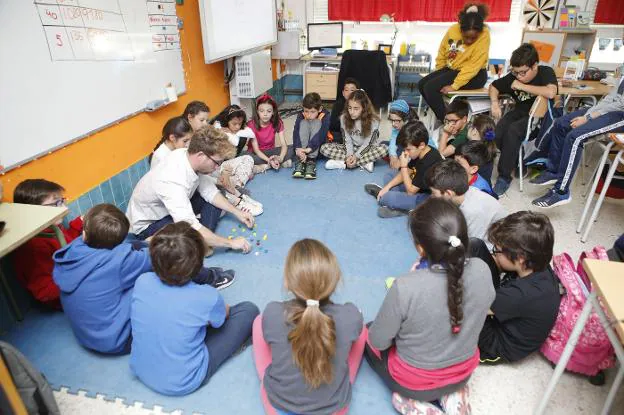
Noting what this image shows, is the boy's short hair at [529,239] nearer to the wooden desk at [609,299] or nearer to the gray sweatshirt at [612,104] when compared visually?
the wooden desk at [609,299]

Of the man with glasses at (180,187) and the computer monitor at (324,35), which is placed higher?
the computer monitor at (324,35)

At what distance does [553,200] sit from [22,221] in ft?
10.1

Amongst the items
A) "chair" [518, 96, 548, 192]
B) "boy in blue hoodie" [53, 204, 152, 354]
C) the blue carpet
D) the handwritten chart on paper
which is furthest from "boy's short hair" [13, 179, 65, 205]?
"chair" [518, 96, 548, 192]

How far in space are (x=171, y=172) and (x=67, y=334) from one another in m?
0.92

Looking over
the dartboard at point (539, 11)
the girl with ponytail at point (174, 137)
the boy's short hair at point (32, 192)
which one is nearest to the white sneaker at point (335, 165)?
the girl with ponytail at point (174, 137)

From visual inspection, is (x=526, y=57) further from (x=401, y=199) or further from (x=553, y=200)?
(x=401, y=199)

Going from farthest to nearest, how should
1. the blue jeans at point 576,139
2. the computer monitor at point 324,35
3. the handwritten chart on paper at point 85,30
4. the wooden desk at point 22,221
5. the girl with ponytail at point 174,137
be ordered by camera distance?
the computer monitor at point 324,35
the blue jeans at point 576,139
the girl with ponytail at point 174,137
the handwritten chart on paper at point 85,30
the wooden desk at point 22,221

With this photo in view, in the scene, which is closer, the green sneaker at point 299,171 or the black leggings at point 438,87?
the green sneaker at point 299,171

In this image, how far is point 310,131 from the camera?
145 inches

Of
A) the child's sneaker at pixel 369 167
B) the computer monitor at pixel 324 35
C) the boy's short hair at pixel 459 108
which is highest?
the computer monitor at pixel 324 35

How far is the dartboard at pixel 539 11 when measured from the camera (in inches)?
195

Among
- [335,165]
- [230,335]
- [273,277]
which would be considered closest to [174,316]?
[230,335]

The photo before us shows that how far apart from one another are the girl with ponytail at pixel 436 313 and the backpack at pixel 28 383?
108 centimetres

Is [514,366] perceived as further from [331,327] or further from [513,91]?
[513,91]
